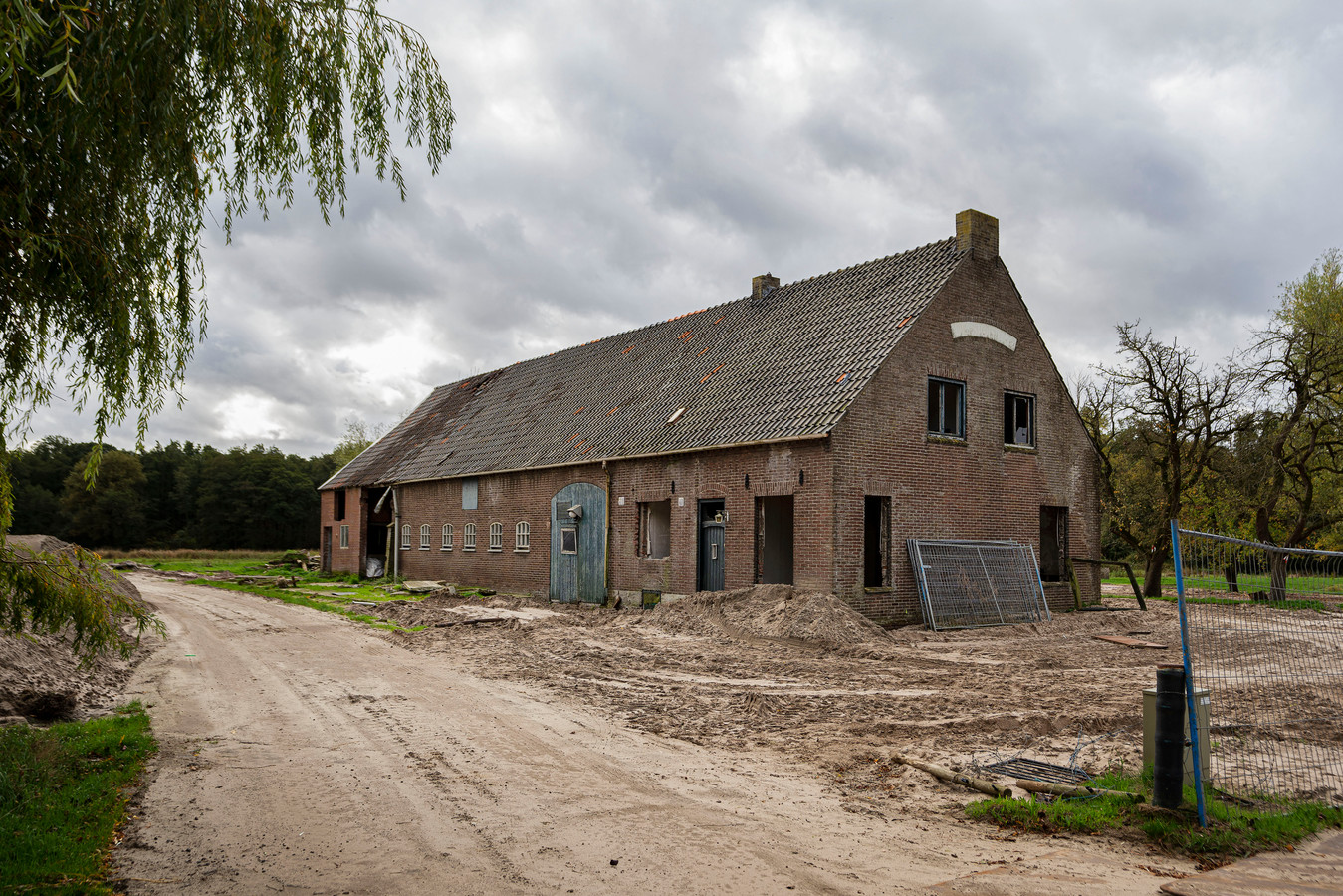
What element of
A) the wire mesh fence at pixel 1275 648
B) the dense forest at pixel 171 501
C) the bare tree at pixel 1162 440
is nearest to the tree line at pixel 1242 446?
the bare tree at pixel 1162 440

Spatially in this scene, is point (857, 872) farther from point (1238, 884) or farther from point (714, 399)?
point (714, 399)

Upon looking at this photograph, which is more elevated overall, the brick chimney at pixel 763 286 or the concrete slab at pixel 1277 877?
the brick chimney at pixel 763 286

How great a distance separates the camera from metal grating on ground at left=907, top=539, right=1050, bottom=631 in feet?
55.7

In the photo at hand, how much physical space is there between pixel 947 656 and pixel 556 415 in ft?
52.9

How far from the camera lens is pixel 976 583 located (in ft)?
58.1

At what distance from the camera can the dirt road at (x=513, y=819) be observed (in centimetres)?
475

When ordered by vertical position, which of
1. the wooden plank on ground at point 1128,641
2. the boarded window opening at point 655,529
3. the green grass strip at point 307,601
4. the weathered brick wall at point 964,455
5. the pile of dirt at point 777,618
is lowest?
the green grass strip at point 307,601

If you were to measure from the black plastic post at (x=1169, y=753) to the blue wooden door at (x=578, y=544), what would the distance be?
16173 millimetres

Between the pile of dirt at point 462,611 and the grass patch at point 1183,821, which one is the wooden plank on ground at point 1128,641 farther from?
the pile of dirt at point 462,611

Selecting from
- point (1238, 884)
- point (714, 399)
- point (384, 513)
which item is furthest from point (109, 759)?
point (384, 513)

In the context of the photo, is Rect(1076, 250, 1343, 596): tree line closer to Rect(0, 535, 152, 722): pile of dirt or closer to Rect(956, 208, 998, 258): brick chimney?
Rect(956, 208, 998, 258): brick chimney

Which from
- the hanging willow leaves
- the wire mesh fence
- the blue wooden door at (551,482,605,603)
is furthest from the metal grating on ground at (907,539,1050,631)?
the hanging willow leaves

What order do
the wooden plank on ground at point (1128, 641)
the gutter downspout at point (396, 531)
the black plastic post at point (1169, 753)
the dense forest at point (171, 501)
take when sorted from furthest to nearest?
the dense forest at point (171, 501) < the gutter downspout at point (396, 531) < the wooden plank on ground at point (1128, 641) < the black plastic post at point (1169, 753)

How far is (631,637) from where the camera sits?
15289 mm
